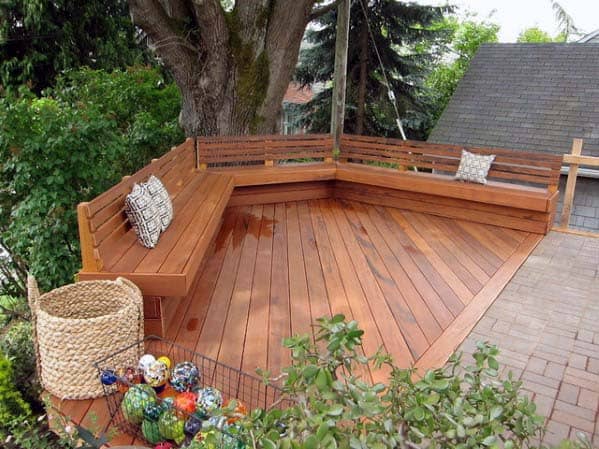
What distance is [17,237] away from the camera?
11.3 feet

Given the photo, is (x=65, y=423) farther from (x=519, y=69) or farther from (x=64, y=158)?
(x=519, y=69)

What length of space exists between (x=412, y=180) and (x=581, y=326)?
2.48m

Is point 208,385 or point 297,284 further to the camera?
point 297,284

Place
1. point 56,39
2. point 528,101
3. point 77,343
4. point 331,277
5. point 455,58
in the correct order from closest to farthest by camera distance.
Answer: point 77,343 < point 331,277 < point 56,39 < point 528,101 < point 455,58

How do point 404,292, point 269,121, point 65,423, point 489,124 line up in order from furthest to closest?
point 489,124
point 269,121
point 404,292
point 65,423

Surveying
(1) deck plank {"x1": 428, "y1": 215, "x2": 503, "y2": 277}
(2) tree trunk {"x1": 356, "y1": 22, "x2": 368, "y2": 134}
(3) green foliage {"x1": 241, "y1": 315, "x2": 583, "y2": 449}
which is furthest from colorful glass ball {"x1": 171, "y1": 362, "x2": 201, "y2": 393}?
(2) tree trunk {"x1": 356, "y1": 22, "x2": 368, "y2": 134}

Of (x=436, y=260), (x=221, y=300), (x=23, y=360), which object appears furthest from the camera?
(x=436, y=260)

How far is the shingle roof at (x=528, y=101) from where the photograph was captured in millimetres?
8633

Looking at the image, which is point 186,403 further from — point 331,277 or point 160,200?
point 331,277

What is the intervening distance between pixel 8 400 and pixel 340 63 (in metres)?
5.58

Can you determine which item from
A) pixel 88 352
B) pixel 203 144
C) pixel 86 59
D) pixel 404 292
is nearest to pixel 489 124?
pixel 203 144

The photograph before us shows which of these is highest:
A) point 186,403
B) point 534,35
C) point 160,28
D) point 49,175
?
point 534,35

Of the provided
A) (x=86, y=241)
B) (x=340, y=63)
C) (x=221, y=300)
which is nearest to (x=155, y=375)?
(x=86, y=241)

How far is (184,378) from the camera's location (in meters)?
2.15
